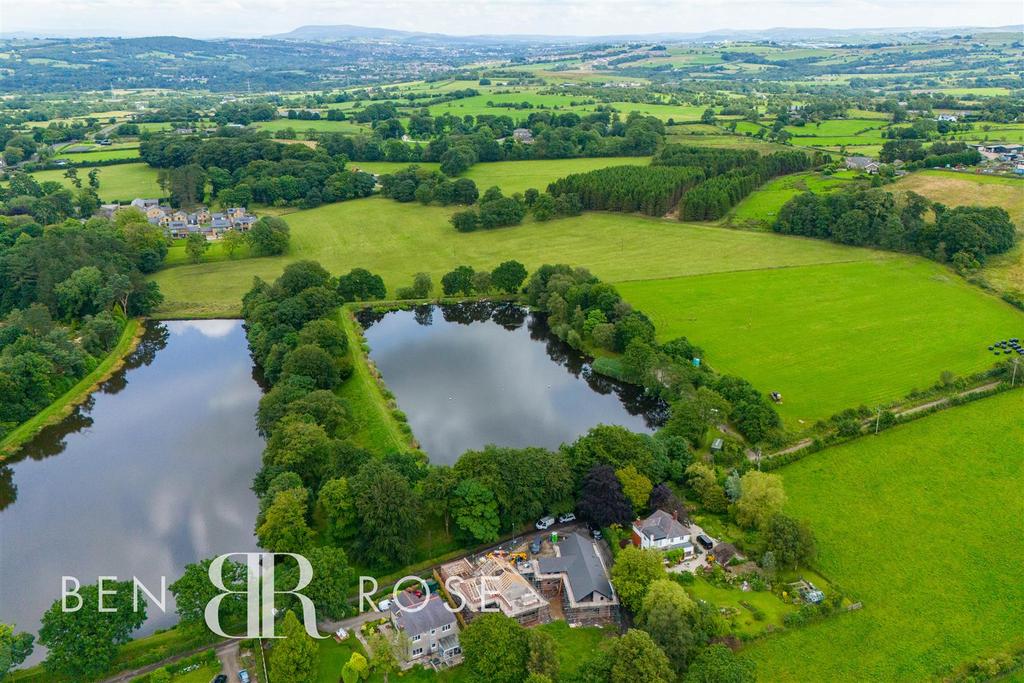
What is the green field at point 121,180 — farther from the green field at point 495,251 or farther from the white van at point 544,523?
the white van at point 544,523

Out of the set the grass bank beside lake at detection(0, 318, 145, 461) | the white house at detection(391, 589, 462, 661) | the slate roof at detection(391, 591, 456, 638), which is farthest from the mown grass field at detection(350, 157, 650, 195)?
the white house at detection(391, 589, 462, 661)

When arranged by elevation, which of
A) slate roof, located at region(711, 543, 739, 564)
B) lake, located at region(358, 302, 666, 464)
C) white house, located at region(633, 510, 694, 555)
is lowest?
lake, located at region(358, 302, 666, 464)

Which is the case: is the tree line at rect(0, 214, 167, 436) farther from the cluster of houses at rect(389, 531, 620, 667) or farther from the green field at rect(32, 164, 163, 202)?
the cluster of houses at rect(389, 531, 620, 667)

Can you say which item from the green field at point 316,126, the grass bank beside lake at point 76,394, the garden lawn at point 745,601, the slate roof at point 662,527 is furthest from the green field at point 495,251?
the green field at point 316,126

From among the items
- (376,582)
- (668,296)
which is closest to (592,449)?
(376,582)

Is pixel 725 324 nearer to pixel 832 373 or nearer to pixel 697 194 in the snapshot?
pixel 832 373

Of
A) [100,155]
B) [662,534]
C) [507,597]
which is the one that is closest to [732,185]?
[662,534]

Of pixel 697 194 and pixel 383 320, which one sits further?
pixel 697 194
